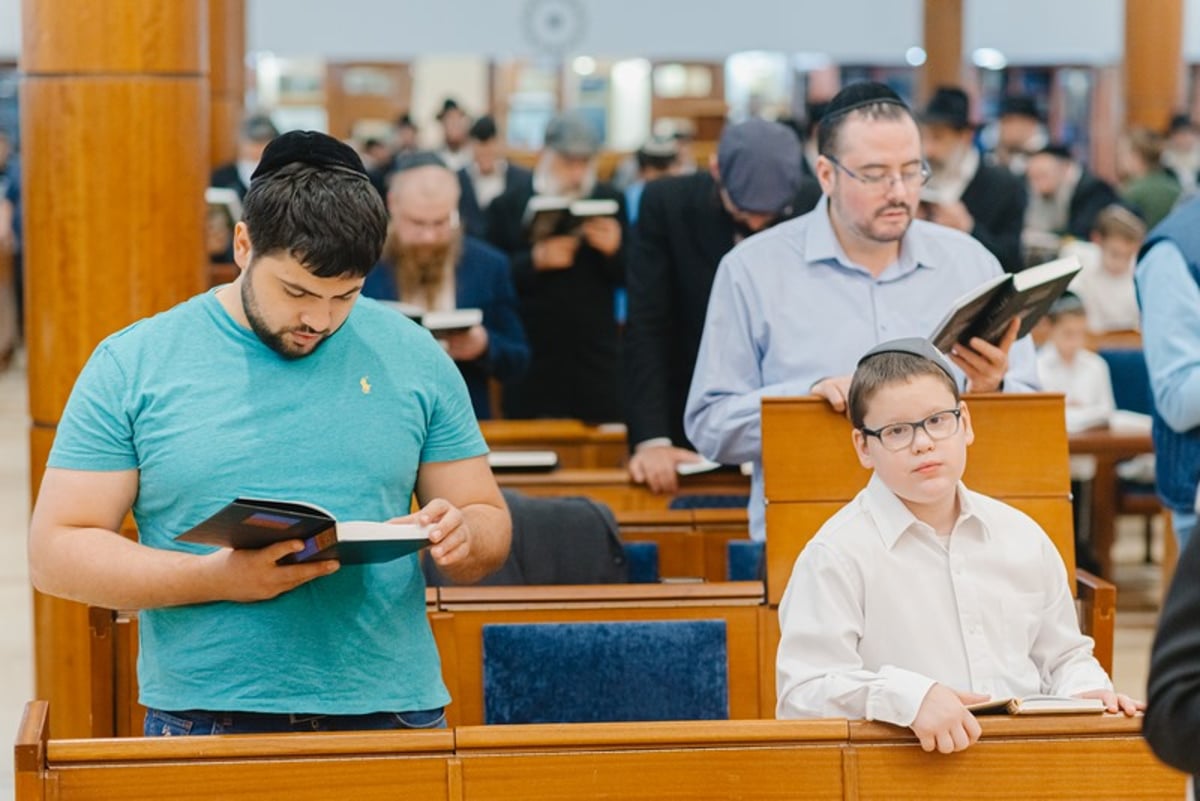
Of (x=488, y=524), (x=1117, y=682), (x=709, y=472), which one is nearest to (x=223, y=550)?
(x=488, y=524)

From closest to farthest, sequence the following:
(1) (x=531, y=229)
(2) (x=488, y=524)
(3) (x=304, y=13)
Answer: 1. (2) (x=488, y=524)
2. (1) (x=531, y=229)
3. (3) (x=304, y=13)

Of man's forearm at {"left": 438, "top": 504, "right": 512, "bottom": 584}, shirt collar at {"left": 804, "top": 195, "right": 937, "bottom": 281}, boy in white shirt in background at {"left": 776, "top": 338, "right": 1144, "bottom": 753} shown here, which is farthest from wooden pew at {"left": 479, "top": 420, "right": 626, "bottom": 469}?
man's forearm at {"left": 438, "top": 504, "right": 512, "bottom": 584}

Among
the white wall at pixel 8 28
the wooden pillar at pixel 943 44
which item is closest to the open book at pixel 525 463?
the wooden pillar at pixel 943 44

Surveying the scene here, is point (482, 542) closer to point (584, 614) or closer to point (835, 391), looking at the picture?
point (835, 391)

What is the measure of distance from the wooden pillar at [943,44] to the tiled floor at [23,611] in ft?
36.8

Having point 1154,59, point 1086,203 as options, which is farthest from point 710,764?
point 1154,59

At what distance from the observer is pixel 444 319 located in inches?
225

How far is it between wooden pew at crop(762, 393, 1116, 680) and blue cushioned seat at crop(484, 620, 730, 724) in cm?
43

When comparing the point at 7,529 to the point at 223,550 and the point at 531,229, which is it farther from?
the point at 223,550

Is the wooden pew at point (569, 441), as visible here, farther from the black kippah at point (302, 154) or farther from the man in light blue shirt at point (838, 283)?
the black kippah at point (302, 154)

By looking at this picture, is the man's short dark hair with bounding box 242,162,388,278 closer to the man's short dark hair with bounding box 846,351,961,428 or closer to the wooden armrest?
the man's short dark hair with bounding box 846,351,961,428

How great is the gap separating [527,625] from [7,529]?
6651 mm

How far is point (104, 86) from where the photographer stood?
5.12 metres

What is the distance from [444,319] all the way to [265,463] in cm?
275
